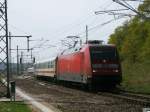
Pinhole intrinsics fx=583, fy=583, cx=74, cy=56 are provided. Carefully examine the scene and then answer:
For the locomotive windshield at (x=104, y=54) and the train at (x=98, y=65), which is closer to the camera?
the train at (x=98, y=65)

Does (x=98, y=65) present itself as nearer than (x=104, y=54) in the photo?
Yes

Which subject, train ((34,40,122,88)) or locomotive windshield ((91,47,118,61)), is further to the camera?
locomotive windshield ((91,47,118,61))

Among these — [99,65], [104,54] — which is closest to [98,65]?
[99,65]

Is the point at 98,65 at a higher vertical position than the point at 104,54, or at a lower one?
lower

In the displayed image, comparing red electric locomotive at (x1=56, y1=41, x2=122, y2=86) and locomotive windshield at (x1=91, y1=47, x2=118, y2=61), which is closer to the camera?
red electric locomotive at (x1=56, y1=41, x2=122, y2=86)

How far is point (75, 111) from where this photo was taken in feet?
73.2

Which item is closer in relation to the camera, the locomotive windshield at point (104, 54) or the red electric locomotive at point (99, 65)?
the red electric locomotive at point (99, 65)

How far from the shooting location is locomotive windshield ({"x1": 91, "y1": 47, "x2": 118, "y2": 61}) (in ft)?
125

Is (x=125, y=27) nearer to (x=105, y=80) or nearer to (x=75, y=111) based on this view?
(x=105, y=80)

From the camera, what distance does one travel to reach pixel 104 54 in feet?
125

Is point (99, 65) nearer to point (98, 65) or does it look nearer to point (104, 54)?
point (98, 65)

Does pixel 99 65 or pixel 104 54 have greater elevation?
pixel 104 54

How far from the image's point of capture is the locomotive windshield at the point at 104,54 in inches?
1497

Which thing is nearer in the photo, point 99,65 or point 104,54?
point 99,65
